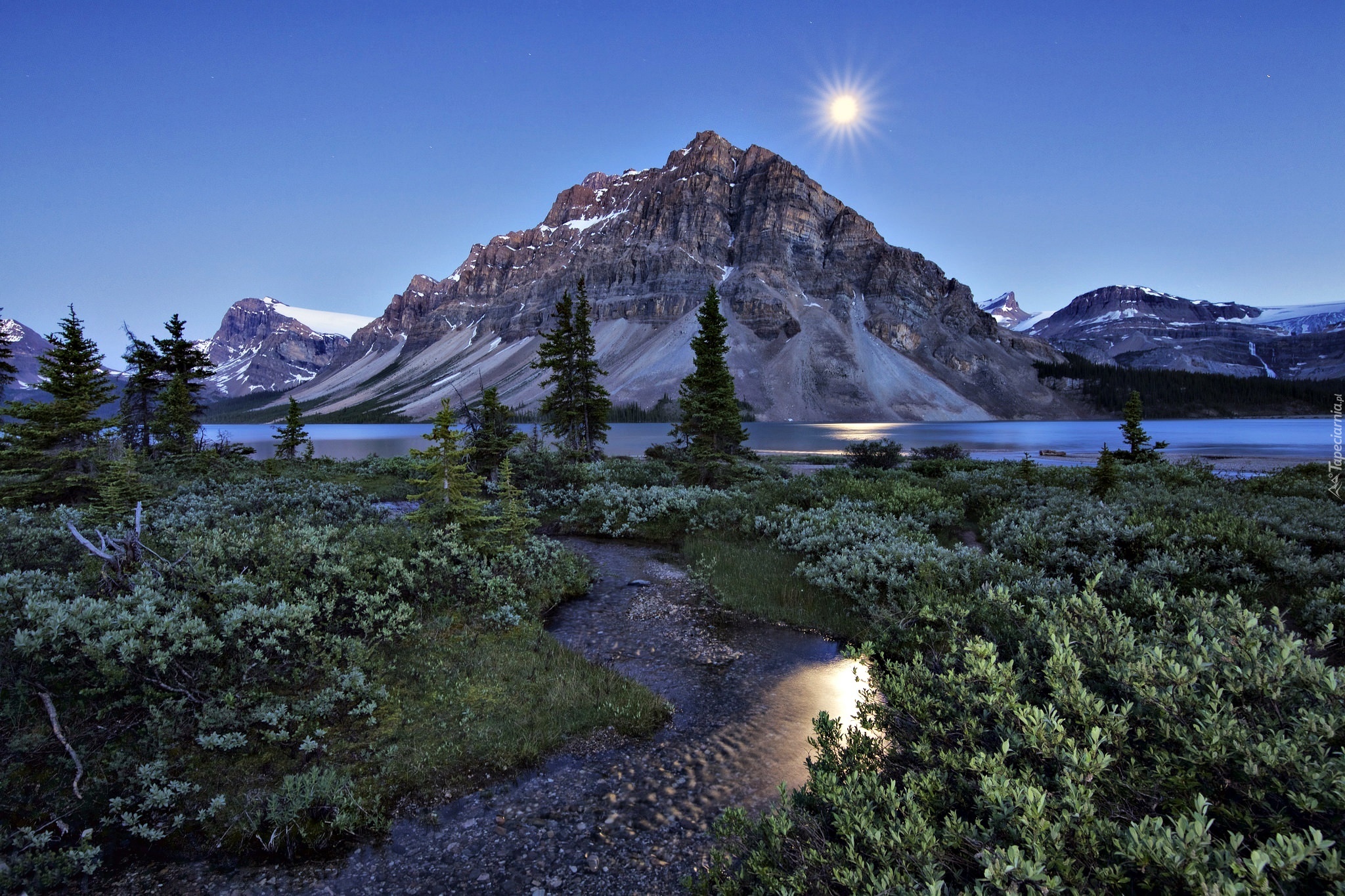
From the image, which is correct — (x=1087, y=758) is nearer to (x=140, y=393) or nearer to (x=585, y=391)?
(x=585, y=391)

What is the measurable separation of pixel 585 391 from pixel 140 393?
2669 cm

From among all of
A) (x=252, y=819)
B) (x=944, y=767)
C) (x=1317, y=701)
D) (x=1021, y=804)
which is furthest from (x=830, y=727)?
(x=252, y=819)

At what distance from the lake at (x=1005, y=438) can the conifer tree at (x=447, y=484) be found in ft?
127

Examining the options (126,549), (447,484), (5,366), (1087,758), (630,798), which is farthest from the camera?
(5,366)

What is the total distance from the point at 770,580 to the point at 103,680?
38.5 feet

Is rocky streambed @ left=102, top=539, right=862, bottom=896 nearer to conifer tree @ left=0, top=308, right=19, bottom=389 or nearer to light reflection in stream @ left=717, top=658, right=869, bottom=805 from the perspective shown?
light reflection in stream @ left=717, top=658, right=869, bottom=805

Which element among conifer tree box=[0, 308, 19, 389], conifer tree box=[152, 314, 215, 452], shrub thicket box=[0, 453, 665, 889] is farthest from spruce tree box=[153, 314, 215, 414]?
shrub thicket box=[0, 453, 665, 889]

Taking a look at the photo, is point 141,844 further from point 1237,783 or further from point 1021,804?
point 1237,783

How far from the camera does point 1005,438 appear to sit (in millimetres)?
94625

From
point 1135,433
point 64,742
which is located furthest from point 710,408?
point 1135,433

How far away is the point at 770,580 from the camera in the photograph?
44.5ft

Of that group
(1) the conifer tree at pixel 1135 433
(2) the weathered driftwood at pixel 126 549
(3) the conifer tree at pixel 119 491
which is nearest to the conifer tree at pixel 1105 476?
(1) the conifer tree at pixel 1135 433

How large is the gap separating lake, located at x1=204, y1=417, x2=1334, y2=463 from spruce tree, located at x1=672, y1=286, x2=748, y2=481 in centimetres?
3496

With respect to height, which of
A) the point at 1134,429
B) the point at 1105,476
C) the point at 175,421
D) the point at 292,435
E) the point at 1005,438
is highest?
the point at 175,421
